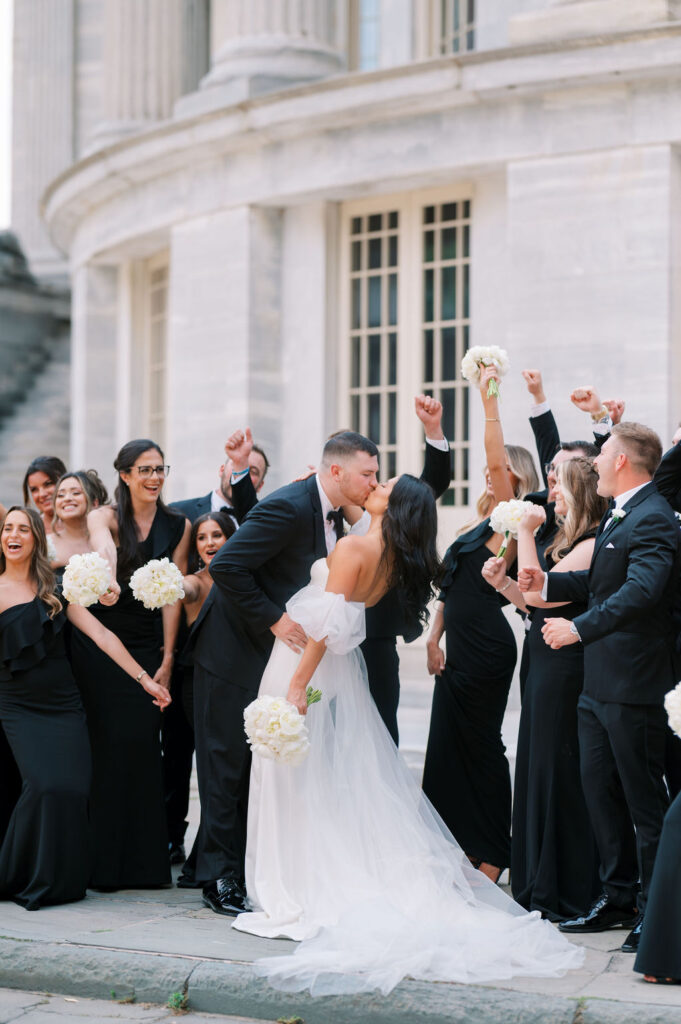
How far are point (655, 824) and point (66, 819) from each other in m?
2.51

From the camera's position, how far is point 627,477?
5.45 metres

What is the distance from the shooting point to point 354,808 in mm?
5734

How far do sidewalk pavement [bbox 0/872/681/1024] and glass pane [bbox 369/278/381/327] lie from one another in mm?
7899

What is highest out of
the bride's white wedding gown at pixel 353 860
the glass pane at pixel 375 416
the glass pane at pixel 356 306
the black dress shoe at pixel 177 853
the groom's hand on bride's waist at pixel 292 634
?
the glass pane at pixel 356 306

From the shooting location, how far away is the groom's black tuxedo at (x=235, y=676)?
6.13 m

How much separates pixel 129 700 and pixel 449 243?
7004 millimetres

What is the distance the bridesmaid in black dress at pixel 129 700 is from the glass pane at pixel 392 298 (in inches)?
247

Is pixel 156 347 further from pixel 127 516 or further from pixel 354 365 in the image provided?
pixel 127 516

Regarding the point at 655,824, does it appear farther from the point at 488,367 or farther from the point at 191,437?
the point at 191,437

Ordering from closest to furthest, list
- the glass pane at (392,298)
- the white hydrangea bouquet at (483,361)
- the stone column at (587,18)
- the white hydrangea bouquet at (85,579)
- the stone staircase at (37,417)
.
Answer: the white hydrangea bouquet at (85,579) → the white hydrangea bouquet at (483,361) → the stone column at (587,18) → the glass pane at (392,298) → the stone staircase at (37,417)

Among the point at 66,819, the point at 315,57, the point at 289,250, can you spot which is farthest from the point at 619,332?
the point at 66,819

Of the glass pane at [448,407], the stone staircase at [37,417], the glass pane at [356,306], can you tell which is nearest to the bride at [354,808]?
the glass pane at [448,407]

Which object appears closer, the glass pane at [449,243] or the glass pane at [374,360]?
the glass pane at [449,243]

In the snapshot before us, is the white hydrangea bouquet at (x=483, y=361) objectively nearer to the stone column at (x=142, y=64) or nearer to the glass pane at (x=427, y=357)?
the glass pane at (x=427, y=357)
